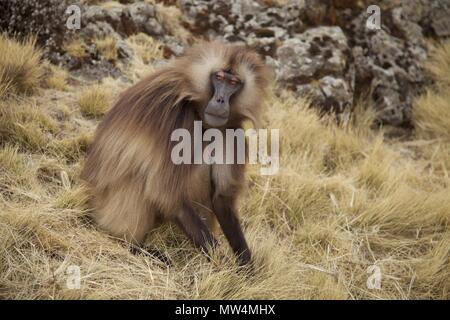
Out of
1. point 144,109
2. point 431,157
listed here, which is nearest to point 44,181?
point 144,109

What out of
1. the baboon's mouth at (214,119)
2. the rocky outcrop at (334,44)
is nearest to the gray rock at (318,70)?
the rocky outcrop at (334,44)

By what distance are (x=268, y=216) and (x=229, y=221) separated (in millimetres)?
628

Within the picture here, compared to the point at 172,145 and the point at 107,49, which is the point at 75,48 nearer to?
the point at 107,49

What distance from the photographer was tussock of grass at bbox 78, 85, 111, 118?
4344mm

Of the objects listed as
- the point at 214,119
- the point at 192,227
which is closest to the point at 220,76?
the point at 214,119

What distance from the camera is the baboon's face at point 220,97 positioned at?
2846 millimetres

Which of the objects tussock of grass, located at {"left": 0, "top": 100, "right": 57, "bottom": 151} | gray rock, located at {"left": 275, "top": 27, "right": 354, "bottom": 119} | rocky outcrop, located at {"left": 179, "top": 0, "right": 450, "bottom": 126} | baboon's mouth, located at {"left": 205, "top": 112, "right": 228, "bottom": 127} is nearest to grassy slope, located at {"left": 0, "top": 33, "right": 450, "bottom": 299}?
tussock of grass, located at {"left": 0, "top": 100, "right": 57, "bottom": 151}

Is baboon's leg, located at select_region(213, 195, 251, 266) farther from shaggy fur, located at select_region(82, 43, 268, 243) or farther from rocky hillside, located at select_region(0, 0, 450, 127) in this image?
rocky hillside, located at select_region(0, 0, 450, 127)

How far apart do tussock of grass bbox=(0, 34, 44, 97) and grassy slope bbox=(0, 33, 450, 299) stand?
2 centimetres

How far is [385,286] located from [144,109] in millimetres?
1777

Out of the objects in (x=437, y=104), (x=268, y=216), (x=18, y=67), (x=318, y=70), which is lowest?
(x=268, y=216)

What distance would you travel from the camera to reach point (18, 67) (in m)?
4.19

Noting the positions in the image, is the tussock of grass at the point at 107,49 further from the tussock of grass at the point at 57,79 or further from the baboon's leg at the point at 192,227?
the baboon's leg at the point at 192,227
